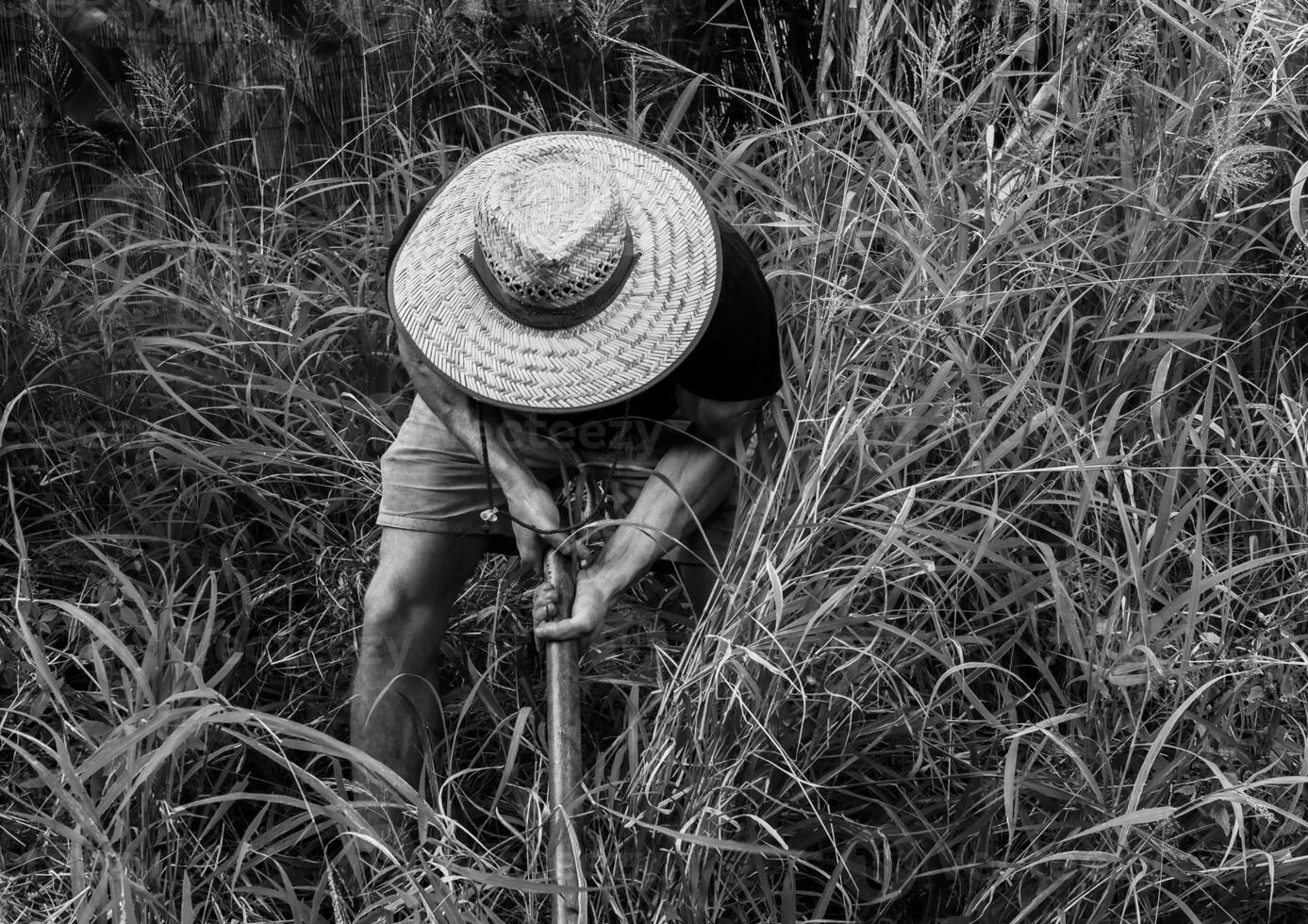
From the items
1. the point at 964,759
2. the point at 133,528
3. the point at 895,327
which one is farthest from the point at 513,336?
the point at 133,528

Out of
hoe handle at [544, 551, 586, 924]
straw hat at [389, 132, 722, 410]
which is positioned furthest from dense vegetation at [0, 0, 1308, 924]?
straw hat at [389, 132, 722, 410]

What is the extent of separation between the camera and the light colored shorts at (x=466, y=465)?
2492mm

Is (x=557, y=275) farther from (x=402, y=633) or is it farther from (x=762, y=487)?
(x=402, y=633)

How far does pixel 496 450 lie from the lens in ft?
7.88

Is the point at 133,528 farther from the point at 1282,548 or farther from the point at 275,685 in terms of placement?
the point at 1282,548

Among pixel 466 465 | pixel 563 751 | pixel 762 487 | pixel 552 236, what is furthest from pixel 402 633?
pixel 552 236

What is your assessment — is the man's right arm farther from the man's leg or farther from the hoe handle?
the man's leg

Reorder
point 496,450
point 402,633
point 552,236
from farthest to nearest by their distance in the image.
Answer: point 402,633, point 496,450, point 552,236

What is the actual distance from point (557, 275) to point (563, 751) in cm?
69

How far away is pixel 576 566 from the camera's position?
240 cm

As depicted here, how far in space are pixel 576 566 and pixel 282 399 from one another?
3.50 feet

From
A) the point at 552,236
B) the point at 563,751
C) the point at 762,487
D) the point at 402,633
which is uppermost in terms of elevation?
the point at 552,236

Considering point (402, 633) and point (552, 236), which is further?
point (402, 633)

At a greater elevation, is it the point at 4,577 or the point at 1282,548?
the point at 1282,548
